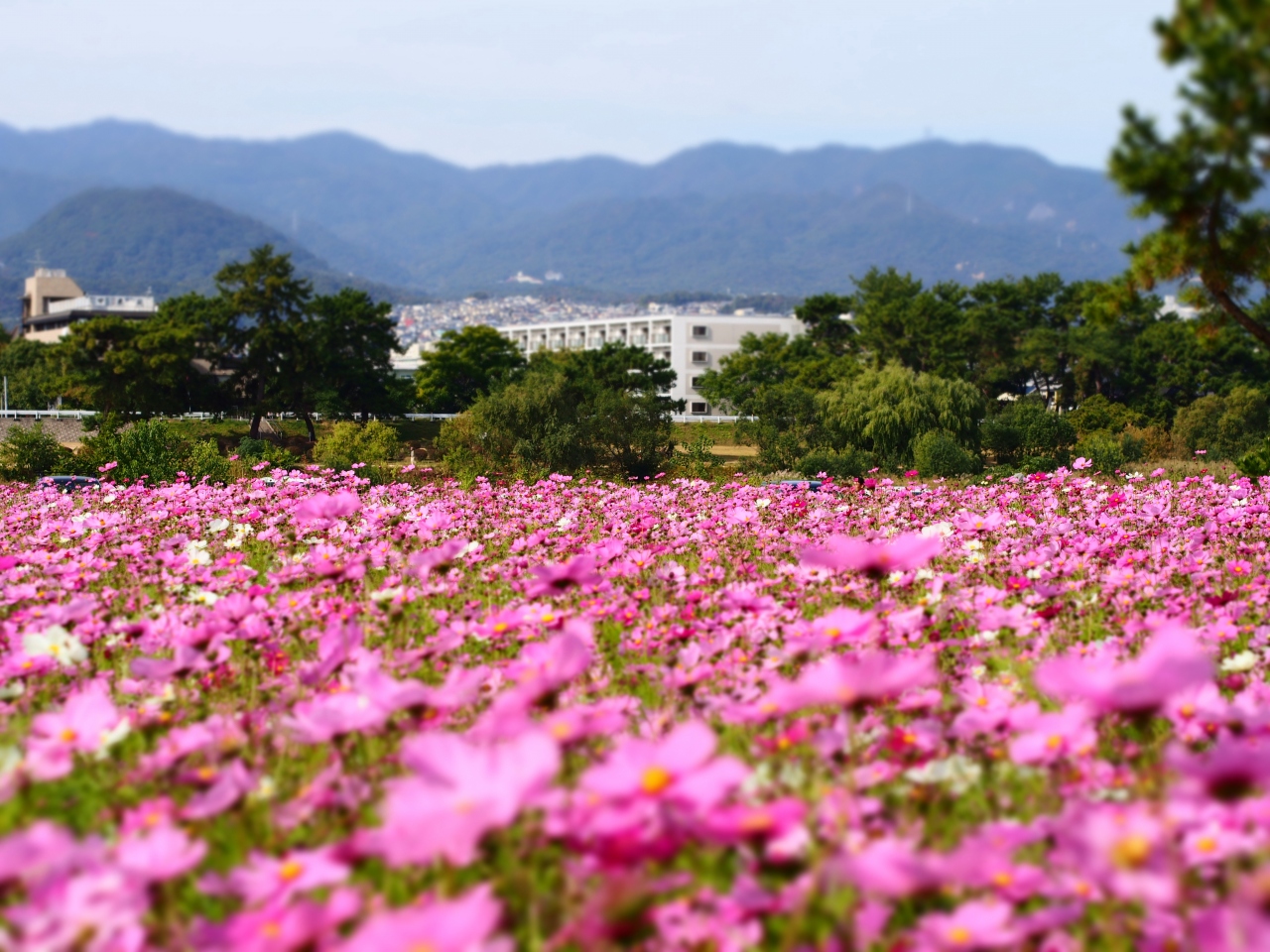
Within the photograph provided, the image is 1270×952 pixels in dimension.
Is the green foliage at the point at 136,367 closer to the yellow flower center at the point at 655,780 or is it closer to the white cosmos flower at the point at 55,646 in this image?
the white cosmos flower at the point at 55,646

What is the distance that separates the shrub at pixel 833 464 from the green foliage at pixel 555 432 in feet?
9.72

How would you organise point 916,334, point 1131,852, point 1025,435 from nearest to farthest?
1. point 1131,852
2. point 1025,435
3. point 916,334

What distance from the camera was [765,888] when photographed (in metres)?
1.80

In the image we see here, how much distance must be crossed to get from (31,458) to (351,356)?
96.2 feet

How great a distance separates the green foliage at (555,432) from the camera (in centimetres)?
2072

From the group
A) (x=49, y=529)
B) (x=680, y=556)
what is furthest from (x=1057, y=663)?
(x=49, y=529)

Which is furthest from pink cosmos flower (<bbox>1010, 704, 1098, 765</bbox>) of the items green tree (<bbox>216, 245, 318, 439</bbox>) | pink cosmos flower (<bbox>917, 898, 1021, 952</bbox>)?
green tree (<bbox>216, 245, 318, 439</bbox>)

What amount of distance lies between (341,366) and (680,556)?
4163 centimetres

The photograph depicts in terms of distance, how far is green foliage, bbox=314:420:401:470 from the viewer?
25.2 metres

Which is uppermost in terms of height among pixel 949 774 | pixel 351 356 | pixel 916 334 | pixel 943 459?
pixel 916 334

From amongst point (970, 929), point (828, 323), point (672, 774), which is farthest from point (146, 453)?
point (828, 323)

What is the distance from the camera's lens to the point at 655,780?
5.09ft

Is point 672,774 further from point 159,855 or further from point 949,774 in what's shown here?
point 949,774

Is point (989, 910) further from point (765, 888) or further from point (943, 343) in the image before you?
point (943, 343)
